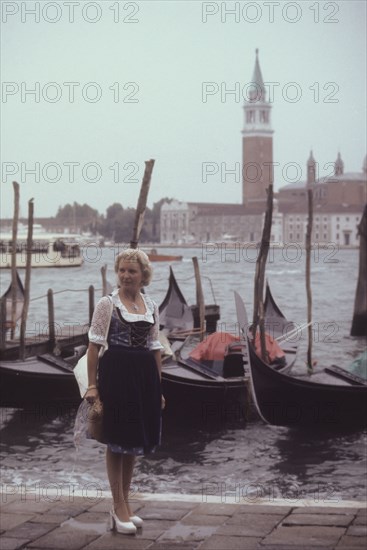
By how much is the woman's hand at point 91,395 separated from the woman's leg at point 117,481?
0.19m

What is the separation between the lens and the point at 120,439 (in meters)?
2.93

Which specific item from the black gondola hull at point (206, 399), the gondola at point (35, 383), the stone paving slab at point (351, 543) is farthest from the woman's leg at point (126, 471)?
the gondola at point (35, 383)

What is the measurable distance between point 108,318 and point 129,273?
151 mm

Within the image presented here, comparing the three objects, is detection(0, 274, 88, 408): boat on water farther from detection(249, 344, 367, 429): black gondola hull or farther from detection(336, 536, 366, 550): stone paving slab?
detection(336, 536, 366, 550): stone paving slab

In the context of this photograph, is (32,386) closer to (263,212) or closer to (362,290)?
(362,290)

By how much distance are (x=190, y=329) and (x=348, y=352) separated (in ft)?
12.0

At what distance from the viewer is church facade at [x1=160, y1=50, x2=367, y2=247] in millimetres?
91812

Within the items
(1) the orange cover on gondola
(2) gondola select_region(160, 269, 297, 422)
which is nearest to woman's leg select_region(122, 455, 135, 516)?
(2) gondola select_region(160, 269, 297, 422)

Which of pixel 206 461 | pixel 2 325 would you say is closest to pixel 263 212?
pixel 2 325

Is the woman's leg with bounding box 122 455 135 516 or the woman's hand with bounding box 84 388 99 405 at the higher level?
the woman's hand with bounding box 84 388 99 405

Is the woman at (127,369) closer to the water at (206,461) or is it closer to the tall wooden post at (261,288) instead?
the water at (206,461)

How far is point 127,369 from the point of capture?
9.50 feet

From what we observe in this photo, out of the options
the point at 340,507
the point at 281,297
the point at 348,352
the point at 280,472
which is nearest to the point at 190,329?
the point at 348,352

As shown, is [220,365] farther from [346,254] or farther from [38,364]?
[346,254]
